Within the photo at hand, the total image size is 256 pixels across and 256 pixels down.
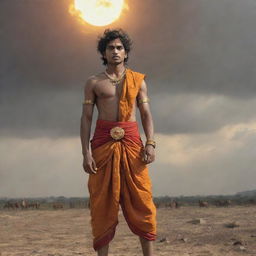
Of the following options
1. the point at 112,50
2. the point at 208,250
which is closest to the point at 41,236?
the point at 208,250

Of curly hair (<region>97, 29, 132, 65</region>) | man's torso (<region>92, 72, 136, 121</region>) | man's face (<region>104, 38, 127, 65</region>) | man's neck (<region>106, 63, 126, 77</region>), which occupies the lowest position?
man's torso (<region>92, 72, 136, 121</region>)

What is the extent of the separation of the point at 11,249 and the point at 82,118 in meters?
5.01

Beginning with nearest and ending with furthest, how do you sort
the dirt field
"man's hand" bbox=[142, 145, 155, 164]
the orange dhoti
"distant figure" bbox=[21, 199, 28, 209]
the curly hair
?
the orange dhoti
"man's hand" bbox=[142, 145, 155, 164]
the curly hair
the dirt field
"distant figure" bbox=[21, 199, 28, 209]

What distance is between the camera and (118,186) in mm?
6359

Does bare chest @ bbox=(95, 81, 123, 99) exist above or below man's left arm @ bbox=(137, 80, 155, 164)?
above

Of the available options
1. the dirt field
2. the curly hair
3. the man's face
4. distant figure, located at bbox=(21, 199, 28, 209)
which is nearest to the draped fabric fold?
the man's face

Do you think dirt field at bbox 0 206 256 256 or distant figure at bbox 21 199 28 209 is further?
distant figure at bbox 21 199 28 209

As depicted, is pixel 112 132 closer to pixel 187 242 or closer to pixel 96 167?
pixel 96 167

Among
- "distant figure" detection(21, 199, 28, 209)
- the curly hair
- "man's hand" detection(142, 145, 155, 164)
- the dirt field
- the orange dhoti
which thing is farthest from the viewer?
"distant figure" detection(21, 199, 28, 209)

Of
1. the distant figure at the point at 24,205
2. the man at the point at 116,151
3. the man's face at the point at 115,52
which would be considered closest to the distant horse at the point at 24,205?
the distant figure at the point at 24,205

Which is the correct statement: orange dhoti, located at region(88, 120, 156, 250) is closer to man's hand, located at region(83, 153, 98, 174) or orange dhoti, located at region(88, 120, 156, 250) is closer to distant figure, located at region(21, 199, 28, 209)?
man's hand, located at region(83, 153, 98, 174)

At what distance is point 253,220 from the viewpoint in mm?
13633

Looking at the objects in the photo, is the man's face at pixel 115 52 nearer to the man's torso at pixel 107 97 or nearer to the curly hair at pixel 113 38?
the curly hair at pixel 113 38

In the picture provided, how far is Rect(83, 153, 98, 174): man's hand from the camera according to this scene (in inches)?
252
